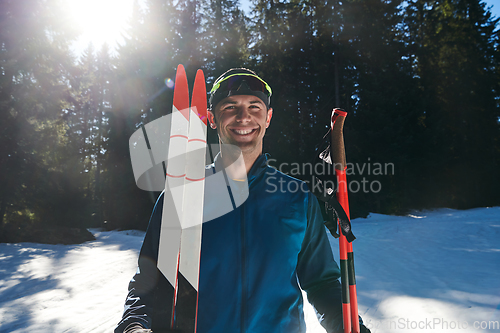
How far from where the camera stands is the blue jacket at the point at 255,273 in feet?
4.17

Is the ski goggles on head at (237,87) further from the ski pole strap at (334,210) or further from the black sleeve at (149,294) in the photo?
the black sleeve at (149,294)

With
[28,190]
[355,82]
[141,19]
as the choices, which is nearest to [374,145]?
[355,82]

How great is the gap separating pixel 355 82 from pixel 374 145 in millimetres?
4544

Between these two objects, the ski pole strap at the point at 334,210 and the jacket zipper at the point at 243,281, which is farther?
the ski pole strap at the point at 334,210

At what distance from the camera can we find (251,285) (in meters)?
1.31

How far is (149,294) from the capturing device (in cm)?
127

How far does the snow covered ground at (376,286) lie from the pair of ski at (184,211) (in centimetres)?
266

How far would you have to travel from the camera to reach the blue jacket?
1270mm

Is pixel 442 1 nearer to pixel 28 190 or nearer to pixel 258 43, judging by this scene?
pixel 258 43

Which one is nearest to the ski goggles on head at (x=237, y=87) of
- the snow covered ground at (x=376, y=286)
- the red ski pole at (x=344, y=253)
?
the red ski pole at (x=344, y=253)

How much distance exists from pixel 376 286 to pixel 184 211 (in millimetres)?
4340

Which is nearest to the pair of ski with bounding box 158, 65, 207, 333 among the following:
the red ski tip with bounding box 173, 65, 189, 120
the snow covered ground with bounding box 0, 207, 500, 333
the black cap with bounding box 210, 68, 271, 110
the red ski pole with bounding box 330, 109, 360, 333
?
the red ski tip with bounding box 173, 65, 189, 120

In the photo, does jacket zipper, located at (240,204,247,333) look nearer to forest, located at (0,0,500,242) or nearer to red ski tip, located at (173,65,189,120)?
red ski tip, located at (173,65,189,120)

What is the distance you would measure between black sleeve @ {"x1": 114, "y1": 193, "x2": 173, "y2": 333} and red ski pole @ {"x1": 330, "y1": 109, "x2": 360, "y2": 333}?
2.93 ft
